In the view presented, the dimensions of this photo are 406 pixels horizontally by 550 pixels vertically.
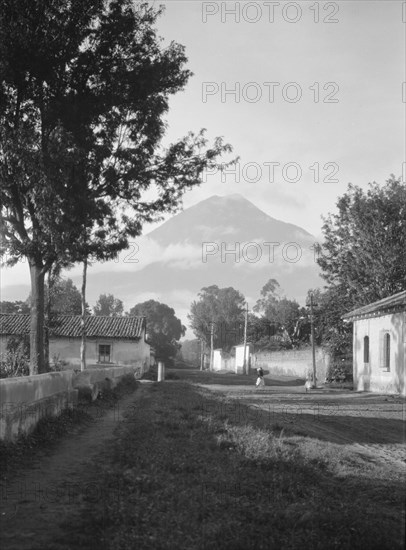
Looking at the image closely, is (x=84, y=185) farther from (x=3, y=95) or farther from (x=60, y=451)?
(x=60, y=451)

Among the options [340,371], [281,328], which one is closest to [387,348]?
[340,371]

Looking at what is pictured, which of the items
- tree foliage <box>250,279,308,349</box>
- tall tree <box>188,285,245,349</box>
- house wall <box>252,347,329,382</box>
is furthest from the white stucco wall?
house wall <box>252,347,329,382</box>

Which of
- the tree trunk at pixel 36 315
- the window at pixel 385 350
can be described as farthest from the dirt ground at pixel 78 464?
the window at pixel 385 350

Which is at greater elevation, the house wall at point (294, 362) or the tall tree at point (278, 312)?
the tall tree at point (278, 312)

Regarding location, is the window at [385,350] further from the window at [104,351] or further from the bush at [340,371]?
the window at [104,351]

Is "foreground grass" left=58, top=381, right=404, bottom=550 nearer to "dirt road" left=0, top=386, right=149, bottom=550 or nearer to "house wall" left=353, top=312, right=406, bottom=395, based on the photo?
"dirt road" left=0, top=386, right=149, bottom=550

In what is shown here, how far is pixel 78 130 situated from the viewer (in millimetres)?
14508

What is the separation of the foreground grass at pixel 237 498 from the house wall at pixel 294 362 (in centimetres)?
3218

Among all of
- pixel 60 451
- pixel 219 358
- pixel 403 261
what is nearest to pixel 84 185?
pixel 60 451

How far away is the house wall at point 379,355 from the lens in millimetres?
25375

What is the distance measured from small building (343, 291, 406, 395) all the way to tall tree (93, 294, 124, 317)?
8841 cm

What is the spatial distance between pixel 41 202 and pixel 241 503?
9861 millimetres

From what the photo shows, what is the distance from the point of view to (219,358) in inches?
3629

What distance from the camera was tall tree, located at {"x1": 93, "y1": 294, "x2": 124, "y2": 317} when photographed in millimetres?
116081
